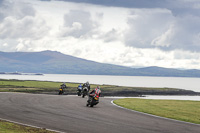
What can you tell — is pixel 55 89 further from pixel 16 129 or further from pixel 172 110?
pixel 16 129

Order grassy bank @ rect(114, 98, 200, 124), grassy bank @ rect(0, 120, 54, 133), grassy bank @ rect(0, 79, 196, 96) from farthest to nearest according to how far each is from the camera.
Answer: grassy bank @ rect(0, 79, 196, 96)
grassy bank @ rect(114, 98, 200, 124)
grassy bank @ rect(0, 120, 54, 133)

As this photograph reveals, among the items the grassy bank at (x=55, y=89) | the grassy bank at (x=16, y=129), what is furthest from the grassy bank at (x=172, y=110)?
the grassy bank at (x=55, y=89)

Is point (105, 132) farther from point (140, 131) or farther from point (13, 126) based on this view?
point (13, 126)

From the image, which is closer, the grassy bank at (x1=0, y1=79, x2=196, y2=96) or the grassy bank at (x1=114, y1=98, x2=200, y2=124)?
the grassy bank at (x1=114, y1=98, x2=200, y2=124)

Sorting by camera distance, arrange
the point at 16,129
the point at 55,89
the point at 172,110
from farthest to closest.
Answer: the point at 55,89 < the point at 172,110 < the point at 16,129

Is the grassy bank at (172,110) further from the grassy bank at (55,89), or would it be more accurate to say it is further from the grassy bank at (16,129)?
the grassy bank at (55,89)

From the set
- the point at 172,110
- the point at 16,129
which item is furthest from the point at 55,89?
the point at 16,129

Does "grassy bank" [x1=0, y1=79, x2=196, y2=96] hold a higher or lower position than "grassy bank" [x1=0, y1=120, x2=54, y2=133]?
higher

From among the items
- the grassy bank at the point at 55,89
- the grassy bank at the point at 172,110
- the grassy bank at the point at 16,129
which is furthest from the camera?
the grassy bank at the point at 55,89

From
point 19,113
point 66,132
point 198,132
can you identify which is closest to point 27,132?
point 66,132

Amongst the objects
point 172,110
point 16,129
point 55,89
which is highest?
point 55,89

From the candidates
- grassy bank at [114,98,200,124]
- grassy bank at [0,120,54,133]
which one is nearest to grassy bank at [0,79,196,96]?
grassy bank at [114,98,200,124]

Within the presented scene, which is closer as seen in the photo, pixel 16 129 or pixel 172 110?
pixel 16 129

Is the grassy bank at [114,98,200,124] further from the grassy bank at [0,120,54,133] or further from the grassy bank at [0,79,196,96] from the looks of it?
the grassy bank at [0,79,196,96]
